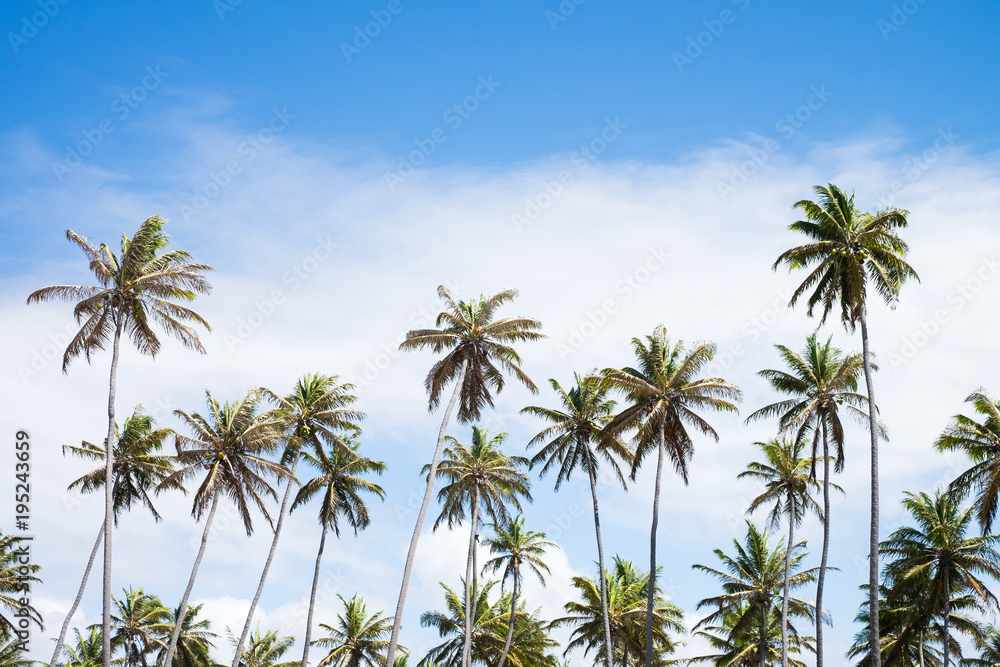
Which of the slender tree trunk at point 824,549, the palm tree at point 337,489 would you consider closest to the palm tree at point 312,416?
the palm tree at point 337,489

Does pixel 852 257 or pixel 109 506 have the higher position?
pixel 852 257

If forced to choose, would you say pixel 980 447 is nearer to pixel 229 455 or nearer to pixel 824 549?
pixel 824 549

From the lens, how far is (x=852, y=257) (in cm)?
3186

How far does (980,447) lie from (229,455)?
104 ft

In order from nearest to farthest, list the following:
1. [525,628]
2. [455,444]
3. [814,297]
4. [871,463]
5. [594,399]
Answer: [871,463], [814,297], [594,399], [455,444], [525,628]

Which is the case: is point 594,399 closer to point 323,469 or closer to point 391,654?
point 323,469

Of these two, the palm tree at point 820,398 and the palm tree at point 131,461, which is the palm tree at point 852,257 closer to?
the palm tree at point 820,398

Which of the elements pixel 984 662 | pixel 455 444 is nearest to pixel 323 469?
pixel 455 444

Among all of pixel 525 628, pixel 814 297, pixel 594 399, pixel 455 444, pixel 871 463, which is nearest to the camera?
pixel 871 463

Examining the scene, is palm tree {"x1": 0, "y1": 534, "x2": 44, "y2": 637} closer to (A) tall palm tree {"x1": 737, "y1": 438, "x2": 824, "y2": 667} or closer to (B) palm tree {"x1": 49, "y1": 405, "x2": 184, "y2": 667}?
(B) palm tree {"x1": 49, "y1": 405, "x2": 184, "y2": 667}

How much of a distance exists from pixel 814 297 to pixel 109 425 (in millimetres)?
28135

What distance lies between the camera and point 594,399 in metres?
46.5

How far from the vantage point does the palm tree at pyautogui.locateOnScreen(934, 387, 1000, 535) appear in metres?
32.2

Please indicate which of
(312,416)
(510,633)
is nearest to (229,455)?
(312,416)
